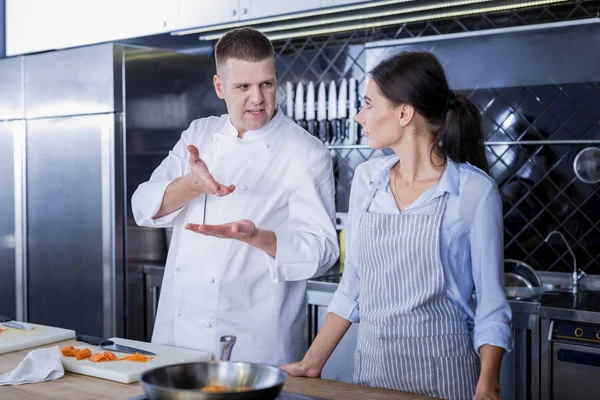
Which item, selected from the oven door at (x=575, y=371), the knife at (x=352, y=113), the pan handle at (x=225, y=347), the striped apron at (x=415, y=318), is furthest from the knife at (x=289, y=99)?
the pan handle at (x=225, y=347)

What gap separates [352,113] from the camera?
11.9ft

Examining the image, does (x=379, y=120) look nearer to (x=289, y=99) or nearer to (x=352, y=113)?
(x=352, y=113)

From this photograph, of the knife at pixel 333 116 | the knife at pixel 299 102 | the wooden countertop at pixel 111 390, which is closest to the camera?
the wooden countertop at pixel 111 390

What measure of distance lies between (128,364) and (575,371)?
63.0 inches

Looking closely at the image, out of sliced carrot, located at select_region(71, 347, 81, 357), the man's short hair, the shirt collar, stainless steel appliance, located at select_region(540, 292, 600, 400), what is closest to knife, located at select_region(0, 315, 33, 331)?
sliced carrot, located at select_region(71, 347, 81, 357)

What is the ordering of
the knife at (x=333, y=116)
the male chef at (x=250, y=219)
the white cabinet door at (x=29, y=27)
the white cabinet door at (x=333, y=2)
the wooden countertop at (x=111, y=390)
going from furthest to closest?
the white cabinet door at (x=29, y=27) → the knife at (x=333, y=116) → the white cabinet door at (x=333, y=2) → the male chef at (x=250, y=219) → the wooden countertop at (x=111, y=390)

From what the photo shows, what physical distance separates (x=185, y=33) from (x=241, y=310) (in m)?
2.18

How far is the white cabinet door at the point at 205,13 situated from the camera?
3492mm

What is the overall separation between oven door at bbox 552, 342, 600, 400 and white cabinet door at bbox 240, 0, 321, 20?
174cm

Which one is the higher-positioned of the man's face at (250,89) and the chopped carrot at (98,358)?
the man's face at (250,89)

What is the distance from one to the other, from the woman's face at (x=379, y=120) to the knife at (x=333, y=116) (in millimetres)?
1851

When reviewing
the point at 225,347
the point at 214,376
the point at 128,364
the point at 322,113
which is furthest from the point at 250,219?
the point at 322,113

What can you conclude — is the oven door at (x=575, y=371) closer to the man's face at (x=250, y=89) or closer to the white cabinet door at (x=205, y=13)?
the man's face at (x=250, y=89)

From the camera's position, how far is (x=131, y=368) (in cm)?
159
